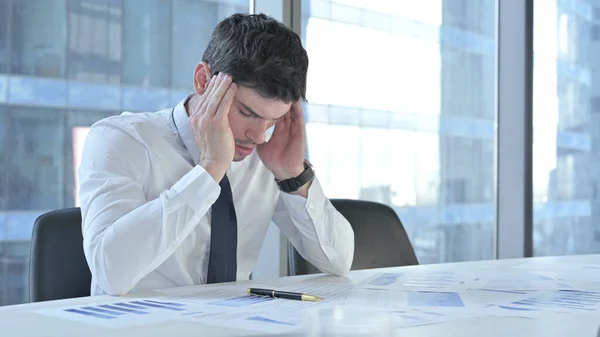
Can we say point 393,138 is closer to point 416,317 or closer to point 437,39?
point 437,39

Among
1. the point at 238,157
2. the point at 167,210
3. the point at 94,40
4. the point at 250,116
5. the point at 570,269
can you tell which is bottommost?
the point at 570,269

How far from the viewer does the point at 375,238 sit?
219 centimetres

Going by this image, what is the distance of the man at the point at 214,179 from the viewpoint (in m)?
1.54

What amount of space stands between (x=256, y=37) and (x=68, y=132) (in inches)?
43.6

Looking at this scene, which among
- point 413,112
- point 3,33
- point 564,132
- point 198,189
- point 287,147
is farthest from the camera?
point 564,132

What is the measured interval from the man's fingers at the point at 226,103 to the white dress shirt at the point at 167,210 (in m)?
0.14

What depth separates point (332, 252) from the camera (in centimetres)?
184

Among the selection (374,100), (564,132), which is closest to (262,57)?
(374,100)

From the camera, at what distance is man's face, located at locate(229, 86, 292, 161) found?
1.75 meters

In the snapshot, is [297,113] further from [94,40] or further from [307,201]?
[94,40]

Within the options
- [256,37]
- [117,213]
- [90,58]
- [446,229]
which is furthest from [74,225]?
[446,229]

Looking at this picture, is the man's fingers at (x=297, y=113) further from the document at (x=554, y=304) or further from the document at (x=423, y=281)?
the document at (x=554, y=304)

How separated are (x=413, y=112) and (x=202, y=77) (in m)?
2.03

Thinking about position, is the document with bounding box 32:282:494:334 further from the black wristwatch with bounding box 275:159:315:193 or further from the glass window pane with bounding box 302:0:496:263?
the glass window pane with bounding box 302:0:496:263
